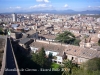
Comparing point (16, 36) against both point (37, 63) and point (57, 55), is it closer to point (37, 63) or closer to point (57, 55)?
point (57, 55)

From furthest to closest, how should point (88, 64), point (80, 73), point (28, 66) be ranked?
point (88, 64) → point (28, 66) → point (80, 73)

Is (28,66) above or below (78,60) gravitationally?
above

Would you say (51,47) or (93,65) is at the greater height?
(93,65)

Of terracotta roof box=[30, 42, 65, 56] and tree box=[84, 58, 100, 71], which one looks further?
terracotta roof box=[30, 42, 65, 56]

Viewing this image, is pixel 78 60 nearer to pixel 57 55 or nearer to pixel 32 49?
pixel 57 55

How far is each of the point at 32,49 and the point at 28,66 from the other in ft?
39.5

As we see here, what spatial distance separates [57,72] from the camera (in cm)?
1758

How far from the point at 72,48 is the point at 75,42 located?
9.76 m

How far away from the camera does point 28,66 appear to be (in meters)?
16.0

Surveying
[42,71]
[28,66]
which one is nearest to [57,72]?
[42,71]

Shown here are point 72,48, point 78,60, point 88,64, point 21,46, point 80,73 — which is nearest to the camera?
point 80,73

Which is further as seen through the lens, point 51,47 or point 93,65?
point 51,47

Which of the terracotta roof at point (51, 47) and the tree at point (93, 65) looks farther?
the terracotta roof at point (51, 47)

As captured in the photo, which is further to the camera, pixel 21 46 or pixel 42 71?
pixel 21 46
